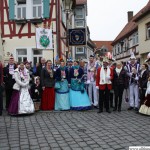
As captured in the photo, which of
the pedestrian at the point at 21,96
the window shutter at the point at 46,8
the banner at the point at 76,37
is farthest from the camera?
the window shutter at the point at 46,8

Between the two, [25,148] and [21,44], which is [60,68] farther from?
[21,44]

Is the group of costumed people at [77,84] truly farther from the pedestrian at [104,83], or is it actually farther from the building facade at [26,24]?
the building facade at [26,24]

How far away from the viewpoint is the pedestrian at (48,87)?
9.96 metres

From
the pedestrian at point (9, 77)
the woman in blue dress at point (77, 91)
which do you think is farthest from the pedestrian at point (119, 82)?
the pedestrian at point (9, 77)

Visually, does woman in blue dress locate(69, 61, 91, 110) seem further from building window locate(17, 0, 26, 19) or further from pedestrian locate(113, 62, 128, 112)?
building window locate(17, 0, 26, 19)

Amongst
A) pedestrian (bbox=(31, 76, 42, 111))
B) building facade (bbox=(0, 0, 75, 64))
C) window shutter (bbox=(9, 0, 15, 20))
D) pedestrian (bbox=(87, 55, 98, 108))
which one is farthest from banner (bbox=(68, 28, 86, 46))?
window shutter (bbox=(9, 0, 15, 20))

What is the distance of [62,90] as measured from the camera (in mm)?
10039

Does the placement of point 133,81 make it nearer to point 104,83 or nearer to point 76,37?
point 104,83

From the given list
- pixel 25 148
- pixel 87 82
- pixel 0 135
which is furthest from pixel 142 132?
pixel 87 82

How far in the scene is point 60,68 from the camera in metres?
9.99

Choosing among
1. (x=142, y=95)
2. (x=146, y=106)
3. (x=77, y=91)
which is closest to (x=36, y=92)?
(x=77, y=91)

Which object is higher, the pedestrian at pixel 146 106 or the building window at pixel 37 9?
the building window at pixel 37 9

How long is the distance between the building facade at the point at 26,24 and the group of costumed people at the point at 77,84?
7.12m

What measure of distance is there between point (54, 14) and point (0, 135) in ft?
38.5
